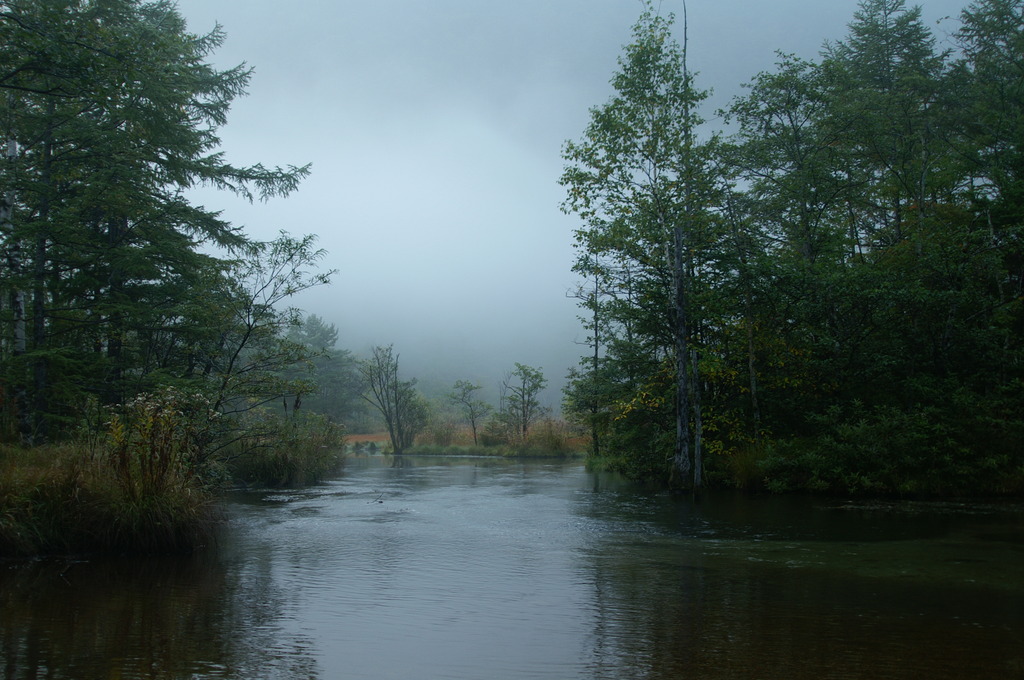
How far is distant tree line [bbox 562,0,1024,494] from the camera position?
46.3 feet

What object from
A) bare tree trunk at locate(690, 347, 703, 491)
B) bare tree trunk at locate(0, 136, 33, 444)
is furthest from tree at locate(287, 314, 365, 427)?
bare tree trunk at locate(690, 347, 703, 491)

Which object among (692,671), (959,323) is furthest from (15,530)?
(959,323)

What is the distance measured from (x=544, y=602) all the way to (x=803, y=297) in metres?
12.9

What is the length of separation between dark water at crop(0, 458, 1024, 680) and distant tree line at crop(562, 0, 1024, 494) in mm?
2983

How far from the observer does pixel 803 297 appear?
53.8ft

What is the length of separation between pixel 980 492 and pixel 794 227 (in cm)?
915

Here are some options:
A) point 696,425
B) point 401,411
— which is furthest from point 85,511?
point 401,411

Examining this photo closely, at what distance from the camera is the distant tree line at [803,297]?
14.1 m

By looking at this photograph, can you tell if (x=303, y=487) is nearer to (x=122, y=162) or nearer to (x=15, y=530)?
(x=122, y=162)

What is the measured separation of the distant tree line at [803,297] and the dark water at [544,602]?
298cm

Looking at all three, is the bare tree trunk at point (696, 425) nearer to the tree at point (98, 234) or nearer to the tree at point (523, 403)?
the tree at point (98, 234)

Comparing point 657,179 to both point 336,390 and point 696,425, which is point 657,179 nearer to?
point 696,425

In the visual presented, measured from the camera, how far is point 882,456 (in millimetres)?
13656

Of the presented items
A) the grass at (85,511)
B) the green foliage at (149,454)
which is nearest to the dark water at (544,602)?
the grass at (85,511)
